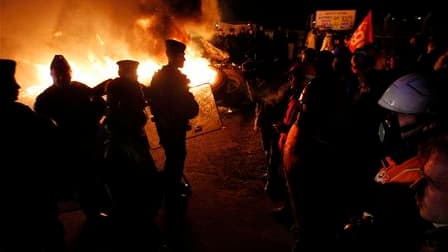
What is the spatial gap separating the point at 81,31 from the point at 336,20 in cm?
1151

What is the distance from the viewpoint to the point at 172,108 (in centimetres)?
519

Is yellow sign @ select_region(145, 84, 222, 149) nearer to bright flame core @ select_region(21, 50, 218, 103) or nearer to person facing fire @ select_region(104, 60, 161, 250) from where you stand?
bright flame core @ select_region(21, 50, 218, 103)

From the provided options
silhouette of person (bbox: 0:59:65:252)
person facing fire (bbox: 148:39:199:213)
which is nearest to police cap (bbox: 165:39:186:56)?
person facing fire (bbox: 148:39:199:213)

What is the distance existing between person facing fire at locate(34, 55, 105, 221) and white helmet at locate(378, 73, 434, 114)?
11.5 feet

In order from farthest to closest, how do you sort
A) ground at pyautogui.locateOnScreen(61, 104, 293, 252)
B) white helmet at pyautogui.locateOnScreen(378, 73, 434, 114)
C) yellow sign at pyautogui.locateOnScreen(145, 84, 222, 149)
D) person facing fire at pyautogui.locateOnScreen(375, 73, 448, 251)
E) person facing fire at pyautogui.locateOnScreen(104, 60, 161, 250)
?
1. yellow sign at pyautogui.locateOnScreen(145, 84, 222, 149)
2. ground at pyautogui.locateOnScreen(61, 104, 293, 252)
3. person facing fire at pyautogui.locateOnScreen(104, 60, 161, 250)
4. white helmet at pyautogui.locateOnScreen(378, 73, 434, 114)
5. person facing fire at pyautogui.locateOnScreen(375, 73, 448, 251)

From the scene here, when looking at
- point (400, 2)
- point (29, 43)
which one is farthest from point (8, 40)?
point (400, 2)

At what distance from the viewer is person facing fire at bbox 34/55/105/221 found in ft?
15.1

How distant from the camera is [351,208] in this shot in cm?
410

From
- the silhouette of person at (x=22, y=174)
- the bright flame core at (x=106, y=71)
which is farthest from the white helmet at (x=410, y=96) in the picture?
the bright flame core at (x=106, y=71)

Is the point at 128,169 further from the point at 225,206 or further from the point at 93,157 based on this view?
the point at 225,206

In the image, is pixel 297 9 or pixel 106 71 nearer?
pixel 106 71

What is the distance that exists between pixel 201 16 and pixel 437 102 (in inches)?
420

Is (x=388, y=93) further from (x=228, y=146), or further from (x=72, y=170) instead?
(x=228, y=146)

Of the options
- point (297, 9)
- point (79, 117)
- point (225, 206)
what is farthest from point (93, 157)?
point (297, 9)
